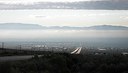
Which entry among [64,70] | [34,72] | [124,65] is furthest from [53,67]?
[124,65]

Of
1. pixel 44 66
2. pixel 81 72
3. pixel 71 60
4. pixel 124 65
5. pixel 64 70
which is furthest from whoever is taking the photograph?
pixel 71 60

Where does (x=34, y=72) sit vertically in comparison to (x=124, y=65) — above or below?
above

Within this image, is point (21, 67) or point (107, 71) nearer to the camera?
point (21, 67)

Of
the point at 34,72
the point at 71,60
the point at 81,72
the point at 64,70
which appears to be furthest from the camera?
the point at 71,60

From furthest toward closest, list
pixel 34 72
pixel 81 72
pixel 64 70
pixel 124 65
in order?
pixel 124 65
pixel 81 72
pixel 64 70
pixel 34 72

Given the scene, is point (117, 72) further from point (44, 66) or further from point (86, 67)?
point (44, 66)

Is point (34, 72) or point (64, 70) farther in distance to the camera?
point (64, 70)

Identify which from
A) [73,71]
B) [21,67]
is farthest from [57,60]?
[21,67]

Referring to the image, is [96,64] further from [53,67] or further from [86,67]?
[53,67]

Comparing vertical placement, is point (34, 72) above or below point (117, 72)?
above
